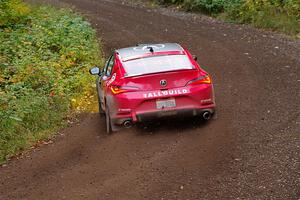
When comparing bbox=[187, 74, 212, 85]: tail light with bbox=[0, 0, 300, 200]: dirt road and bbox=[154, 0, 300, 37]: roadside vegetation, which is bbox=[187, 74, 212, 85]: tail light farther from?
bbox=[154, 0, 300, 37]: roadside vegetation

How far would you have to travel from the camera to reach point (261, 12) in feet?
→ 75.4

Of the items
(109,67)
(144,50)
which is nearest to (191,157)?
(144,50)

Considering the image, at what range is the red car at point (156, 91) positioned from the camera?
985 centimetres

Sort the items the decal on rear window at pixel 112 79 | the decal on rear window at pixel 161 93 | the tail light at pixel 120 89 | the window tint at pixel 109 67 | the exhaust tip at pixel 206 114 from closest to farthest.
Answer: the decal on rear window at pixel 161 93 < the tail light at pixel 120 89 < the exhaust tip at pixel 206 114 < the decal on rear window at pixel 112 79 < the window tint at pixel 109 67

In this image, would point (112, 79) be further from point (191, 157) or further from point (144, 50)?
point (191, 157)

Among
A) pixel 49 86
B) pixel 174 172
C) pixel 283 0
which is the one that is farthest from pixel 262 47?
pixel 174 172

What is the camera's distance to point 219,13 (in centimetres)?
2584

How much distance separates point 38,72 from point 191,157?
7045 millimetres

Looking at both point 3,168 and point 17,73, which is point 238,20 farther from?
point 3,168

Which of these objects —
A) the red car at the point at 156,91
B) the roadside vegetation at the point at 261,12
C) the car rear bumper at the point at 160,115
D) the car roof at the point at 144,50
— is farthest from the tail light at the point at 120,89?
the roadside vegetation at the point at 261,12

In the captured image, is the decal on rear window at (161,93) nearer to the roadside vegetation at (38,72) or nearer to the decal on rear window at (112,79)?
the decal on rear window at (112,79)

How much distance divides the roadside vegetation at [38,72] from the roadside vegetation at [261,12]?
7018 millimetres

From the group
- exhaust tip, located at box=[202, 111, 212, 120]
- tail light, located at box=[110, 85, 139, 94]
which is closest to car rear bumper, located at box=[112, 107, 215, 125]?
exhaust tip, located at box=[202, 111, 212, 120]

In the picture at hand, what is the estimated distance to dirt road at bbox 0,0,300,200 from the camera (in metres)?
7.85
